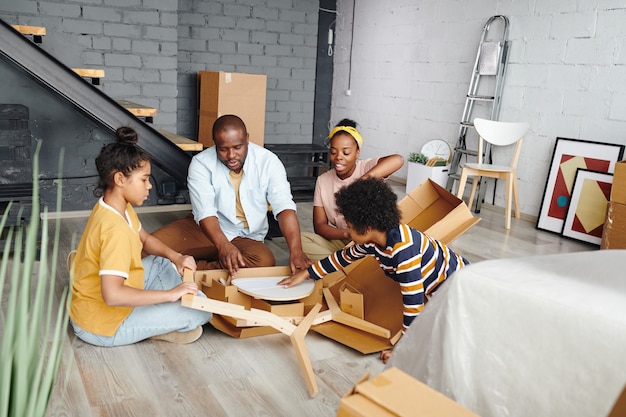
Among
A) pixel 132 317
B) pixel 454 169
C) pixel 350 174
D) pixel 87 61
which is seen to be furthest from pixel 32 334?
pixel 454 169

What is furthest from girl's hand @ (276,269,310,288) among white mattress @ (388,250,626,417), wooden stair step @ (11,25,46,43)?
wooden stair step @ (11,25,46,43)

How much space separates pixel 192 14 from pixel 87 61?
160 cm

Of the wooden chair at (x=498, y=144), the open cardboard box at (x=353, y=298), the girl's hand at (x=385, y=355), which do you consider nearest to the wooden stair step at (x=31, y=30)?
the open cardboard box at (x=353, y=298)

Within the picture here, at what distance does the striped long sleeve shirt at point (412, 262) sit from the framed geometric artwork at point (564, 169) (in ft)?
8.45

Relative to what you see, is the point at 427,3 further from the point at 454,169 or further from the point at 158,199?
the point at 158,199

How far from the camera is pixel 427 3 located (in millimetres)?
5855

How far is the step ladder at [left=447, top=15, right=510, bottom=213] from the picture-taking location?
16.2 ft

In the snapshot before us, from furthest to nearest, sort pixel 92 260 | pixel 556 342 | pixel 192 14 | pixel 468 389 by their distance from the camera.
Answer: pixel 192 14, pixel 92 260, pixel 468 389, pixel 556 342

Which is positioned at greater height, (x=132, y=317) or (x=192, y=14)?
(x=192, y=14)

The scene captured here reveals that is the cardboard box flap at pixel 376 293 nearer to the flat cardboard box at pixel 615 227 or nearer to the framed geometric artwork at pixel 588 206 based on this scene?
the flat cardboard box at pixel 615 227

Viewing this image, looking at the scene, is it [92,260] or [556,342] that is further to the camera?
[92,260]

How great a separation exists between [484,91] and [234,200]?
3177 millimetres

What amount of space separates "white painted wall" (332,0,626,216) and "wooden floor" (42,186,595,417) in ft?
10.2

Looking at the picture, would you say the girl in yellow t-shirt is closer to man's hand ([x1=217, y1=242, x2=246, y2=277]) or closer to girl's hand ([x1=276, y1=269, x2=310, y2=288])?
man's hand ([x1=217, y1=242, x2=246, y2=277])
